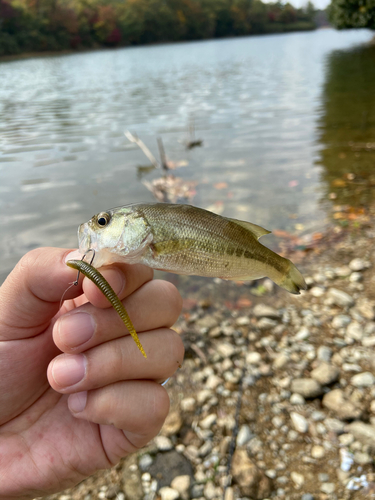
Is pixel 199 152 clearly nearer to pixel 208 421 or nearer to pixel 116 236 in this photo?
pixel 208 421

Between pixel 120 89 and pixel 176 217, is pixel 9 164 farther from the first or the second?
pixel 120 89

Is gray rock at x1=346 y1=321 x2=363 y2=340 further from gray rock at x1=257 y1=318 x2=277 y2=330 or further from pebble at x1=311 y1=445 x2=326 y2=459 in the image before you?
pebble at x1=311 y1=445 x2=326 y2=459

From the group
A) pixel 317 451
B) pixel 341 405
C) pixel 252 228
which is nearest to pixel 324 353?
pixel 341 405

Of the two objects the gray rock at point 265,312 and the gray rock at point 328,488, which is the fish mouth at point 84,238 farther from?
the gray rock at point 265,312

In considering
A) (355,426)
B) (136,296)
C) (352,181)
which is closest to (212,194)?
(352,181)

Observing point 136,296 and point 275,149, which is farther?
point 275,149
